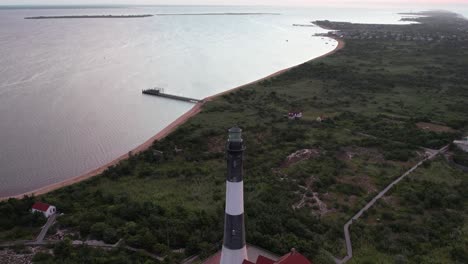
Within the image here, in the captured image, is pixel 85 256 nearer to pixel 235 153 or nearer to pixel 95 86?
pixel 235 153

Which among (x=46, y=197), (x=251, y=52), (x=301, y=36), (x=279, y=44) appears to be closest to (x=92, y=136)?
(x=46, y=197)

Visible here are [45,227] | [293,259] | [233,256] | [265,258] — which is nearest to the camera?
[233,256]

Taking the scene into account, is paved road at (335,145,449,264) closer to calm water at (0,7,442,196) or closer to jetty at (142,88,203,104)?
calm water at (0,7,442,196)

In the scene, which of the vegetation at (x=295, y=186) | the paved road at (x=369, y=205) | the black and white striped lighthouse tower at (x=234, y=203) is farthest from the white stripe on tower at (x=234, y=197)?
the paved road at (x=369, y=205)

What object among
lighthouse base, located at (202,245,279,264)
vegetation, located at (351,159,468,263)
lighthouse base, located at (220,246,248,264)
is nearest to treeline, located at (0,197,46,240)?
lighthouse base, located at (202,245,279,264)

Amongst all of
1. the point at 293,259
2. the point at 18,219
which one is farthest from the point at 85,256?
the point at 293,259

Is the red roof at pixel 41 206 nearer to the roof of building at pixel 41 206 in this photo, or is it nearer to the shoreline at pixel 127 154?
the roof of building at pixel 41 206
